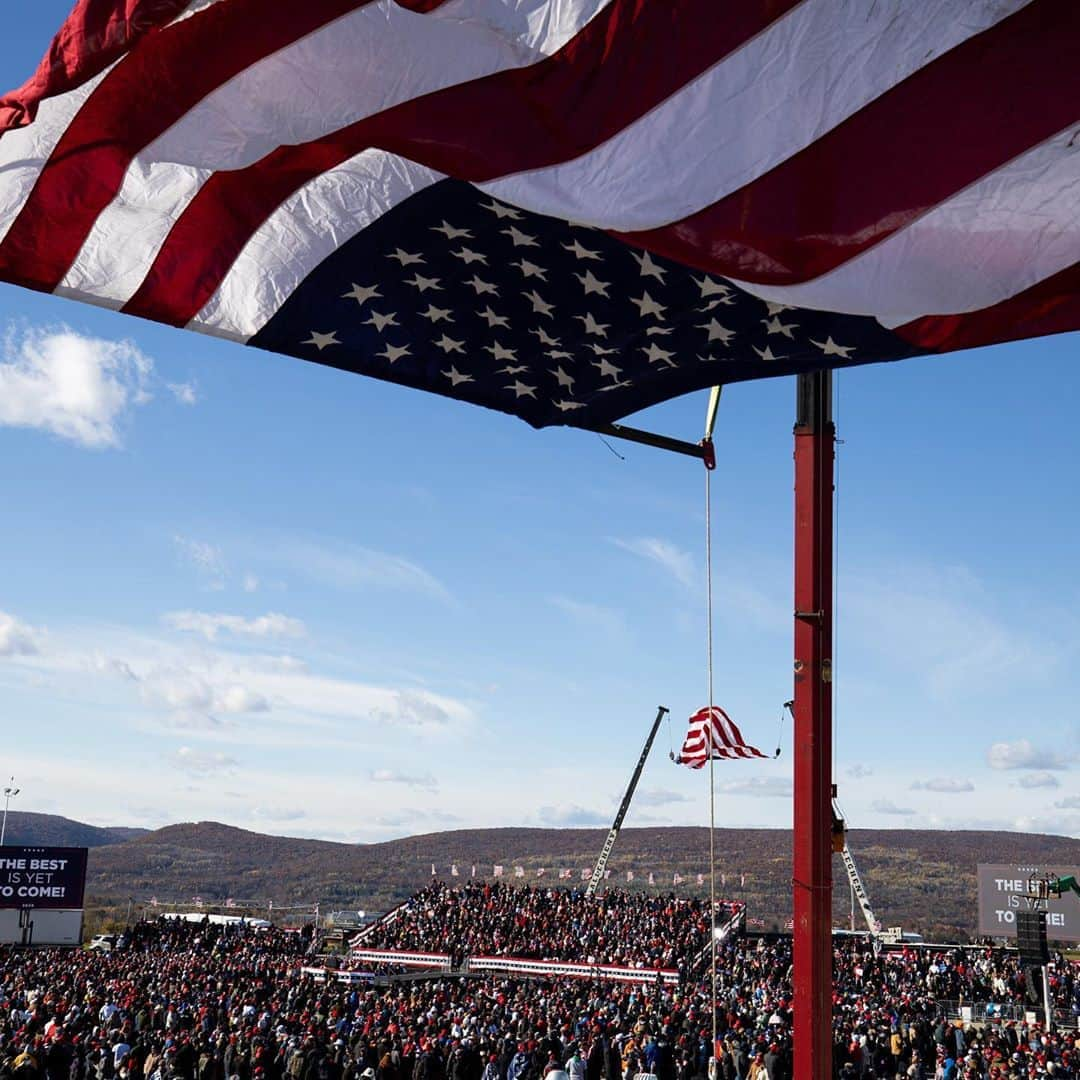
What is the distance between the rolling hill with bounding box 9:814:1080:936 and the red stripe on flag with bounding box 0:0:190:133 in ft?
365

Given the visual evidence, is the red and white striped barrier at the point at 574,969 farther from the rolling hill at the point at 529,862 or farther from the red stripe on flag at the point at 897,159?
the rolling hill at the point at 529,862

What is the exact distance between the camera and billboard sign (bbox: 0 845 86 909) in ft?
164

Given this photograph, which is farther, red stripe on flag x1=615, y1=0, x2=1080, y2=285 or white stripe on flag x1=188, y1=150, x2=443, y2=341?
white stripe on flag x1=188, y1=150, x2=443, y2=341

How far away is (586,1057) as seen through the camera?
22906mm

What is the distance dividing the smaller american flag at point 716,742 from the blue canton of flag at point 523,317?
21413 mm

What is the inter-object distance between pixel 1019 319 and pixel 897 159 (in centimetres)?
88

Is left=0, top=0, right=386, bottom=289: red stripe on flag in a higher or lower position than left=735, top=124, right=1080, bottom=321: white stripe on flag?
higher

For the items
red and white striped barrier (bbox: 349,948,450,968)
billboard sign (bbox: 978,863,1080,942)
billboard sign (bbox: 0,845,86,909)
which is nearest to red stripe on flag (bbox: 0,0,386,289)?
red and white striped barrier (bbox: 349,948,450,968)

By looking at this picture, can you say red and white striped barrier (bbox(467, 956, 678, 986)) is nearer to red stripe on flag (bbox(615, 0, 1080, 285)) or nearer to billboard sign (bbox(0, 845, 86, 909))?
billboard sign (bbox(0, 845, 86, 909))

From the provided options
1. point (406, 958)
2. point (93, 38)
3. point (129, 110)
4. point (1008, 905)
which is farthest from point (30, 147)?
point (1008, 905)

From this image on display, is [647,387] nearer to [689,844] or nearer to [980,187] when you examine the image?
[980,187]

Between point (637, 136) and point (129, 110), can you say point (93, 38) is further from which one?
point (637, 136)

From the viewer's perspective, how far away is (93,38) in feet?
16.8

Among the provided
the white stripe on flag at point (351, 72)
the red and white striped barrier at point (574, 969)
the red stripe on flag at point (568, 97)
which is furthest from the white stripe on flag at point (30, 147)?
the red and white striped barrier at point (574, 969)
